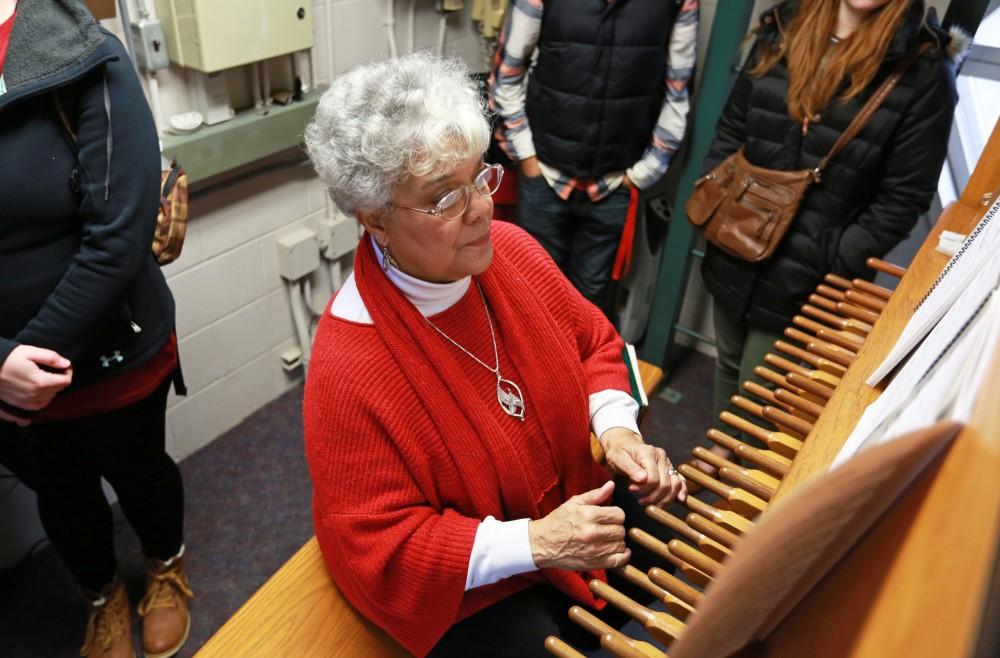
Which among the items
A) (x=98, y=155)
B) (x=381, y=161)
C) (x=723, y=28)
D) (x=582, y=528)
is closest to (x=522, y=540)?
(x=582, y=528)

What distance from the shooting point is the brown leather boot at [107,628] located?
1.72 metres

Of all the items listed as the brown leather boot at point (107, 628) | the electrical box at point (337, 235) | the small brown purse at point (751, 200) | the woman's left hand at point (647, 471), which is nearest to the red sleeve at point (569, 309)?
the woman's left hand at point (647, 471)

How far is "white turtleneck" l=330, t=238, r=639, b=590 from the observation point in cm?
107

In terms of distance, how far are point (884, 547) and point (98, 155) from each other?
4.21ft

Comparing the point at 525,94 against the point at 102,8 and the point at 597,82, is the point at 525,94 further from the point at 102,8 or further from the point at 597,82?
the point at 102,8

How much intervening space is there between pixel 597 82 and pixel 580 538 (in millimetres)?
1523

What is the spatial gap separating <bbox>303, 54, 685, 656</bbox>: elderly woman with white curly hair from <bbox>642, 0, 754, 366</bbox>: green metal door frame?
1.28 meters

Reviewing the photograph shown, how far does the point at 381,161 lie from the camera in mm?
1026

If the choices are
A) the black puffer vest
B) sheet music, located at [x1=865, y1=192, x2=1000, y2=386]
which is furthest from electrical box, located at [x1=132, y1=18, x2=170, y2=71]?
sheet music, located at [x1=865, y1=192, x2=1000, y2=386]

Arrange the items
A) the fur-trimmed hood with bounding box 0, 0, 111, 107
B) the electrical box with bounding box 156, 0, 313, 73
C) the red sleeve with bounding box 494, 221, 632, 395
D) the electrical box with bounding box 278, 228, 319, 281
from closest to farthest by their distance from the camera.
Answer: the fur-trimmed hood with bounding box 0, 0, 111, 107 < the red sleeve with bounding box 494, 221, 632, 395 < the electrical box with bounding box 156, 0, 313, 73 < the electrical box with bounding box 278, 228, 319, 281

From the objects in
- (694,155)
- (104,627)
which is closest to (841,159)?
(694,155)

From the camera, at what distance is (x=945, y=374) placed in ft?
1.79

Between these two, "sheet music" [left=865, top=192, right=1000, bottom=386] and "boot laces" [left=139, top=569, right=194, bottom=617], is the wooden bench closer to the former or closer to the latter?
"boot laces" [left=139, top=569, right=194, bottom=617]

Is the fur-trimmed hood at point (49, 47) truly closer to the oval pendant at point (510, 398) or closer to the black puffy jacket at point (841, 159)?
the oval pendant at point (510, 398)
